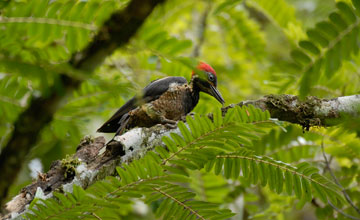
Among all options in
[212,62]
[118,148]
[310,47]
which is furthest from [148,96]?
[212,62]

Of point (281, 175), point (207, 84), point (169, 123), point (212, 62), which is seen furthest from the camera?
point (212, 62)

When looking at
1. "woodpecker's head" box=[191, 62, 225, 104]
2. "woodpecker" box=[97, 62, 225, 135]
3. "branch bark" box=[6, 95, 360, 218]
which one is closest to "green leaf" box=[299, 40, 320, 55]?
"branch bark" box=[6, 95, 360, 218]

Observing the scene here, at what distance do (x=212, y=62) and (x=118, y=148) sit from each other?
612cm

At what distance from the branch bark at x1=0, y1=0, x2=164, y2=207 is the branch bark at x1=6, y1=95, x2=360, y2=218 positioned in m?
1.66

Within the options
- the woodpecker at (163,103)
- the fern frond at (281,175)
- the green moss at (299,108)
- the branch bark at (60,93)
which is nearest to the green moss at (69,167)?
the fern frond at (281,175)

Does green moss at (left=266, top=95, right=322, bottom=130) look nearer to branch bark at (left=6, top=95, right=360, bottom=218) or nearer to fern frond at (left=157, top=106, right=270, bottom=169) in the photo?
branch bark at (left=6, top=95, right=360, bottom=218)

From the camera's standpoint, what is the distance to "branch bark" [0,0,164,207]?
1.02 m

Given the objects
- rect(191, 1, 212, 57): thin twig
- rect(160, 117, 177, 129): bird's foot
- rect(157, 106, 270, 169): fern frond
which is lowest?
rect(157, 106, 270, 169): fern frond

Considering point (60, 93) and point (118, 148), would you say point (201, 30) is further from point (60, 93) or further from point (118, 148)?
point (60, 93)

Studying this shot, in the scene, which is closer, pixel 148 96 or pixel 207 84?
pixel 148 96

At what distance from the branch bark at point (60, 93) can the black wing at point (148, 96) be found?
10.5 feet

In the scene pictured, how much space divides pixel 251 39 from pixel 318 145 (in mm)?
3159

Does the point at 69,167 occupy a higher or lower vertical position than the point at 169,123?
lower

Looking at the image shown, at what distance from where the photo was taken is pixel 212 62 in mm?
8992
